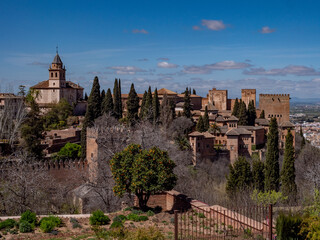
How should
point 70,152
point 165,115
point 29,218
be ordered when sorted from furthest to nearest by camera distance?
1. point 165,115
2. point 70,152
3. point 29,218

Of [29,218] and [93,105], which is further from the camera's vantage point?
[93,105]

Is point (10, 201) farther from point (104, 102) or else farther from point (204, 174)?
point (104, 102)

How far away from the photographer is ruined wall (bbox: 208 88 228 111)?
63.1 metres

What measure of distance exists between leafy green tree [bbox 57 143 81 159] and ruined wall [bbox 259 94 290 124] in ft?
112

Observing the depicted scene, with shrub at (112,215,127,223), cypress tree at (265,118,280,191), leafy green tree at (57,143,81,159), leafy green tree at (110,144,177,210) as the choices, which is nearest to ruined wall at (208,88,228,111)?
leafy green tree at (57,143,81,159)

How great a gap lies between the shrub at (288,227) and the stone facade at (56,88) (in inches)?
1849

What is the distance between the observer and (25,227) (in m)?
11.2

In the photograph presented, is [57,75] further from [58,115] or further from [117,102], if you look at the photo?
[117,102]

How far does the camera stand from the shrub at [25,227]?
441 inches

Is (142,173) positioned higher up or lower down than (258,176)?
higher up

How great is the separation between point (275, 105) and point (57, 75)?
109 ft

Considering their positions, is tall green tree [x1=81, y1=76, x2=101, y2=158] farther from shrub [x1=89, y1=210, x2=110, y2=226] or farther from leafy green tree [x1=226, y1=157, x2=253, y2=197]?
shrub [x1=89, y1=210, x2=110, y2=226]

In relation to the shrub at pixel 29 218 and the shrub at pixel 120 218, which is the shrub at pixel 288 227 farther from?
the shrub at pixel 29 218

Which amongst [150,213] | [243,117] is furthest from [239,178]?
[243,117]
